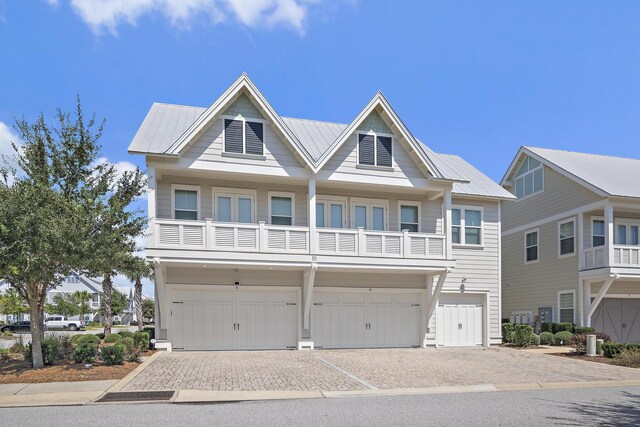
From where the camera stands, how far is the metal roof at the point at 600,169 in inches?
952

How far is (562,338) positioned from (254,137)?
15.9 meters

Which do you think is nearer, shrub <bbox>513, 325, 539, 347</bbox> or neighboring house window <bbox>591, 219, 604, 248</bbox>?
shrub <bbox>513, 325, 539, 347</bbox>

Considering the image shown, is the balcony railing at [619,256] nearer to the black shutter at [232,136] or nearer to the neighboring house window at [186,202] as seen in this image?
the black shutter at [232,136]

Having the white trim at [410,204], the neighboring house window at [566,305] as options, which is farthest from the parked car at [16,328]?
the neighboring house window at [566,305]

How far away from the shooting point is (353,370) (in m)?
15.2

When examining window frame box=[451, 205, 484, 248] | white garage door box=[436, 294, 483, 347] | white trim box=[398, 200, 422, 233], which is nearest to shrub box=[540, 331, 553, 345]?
white garage door box=[436, 294, 483, 347]

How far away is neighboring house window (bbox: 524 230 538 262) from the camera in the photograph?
92.6ft

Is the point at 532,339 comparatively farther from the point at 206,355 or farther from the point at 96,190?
the point at 96,190

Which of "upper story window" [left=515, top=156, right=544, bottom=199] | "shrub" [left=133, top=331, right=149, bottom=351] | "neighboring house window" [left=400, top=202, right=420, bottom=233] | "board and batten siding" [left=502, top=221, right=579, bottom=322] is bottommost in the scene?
"shrub" [left=133, top=331, right=149, bottom=351]

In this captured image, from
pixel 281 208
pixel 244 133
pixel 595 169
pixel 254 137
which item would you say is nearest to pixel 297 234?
pixel 281 208

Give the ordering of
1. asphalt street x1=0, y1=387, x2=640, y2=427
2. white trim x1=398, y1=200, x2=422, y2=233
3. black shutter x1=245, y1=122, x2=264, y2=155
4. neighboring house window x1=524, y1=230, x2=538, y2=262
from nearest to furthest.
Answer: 1. asphalt street x1=0, y1=387, x2=640, y2=427
2. black shutter x1=245, y1=122, x2=264, y2=155
3. white trim x1=398, y1=200, x2=422, y2=233
4. neighboring house window x1=524, y1=230, x2=538, y2=262

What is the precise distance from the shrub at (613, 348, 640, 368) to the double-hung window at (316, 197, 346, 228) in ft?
35.3

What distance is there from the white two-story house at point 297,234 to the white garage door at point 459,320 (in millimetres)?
51

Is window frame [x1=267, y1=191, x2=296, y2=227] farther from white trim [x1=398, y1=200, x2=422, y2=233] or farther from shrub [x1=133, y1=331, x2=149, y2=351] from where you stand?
shrub [x1=133, y1=331, x2=149, y2=351]
